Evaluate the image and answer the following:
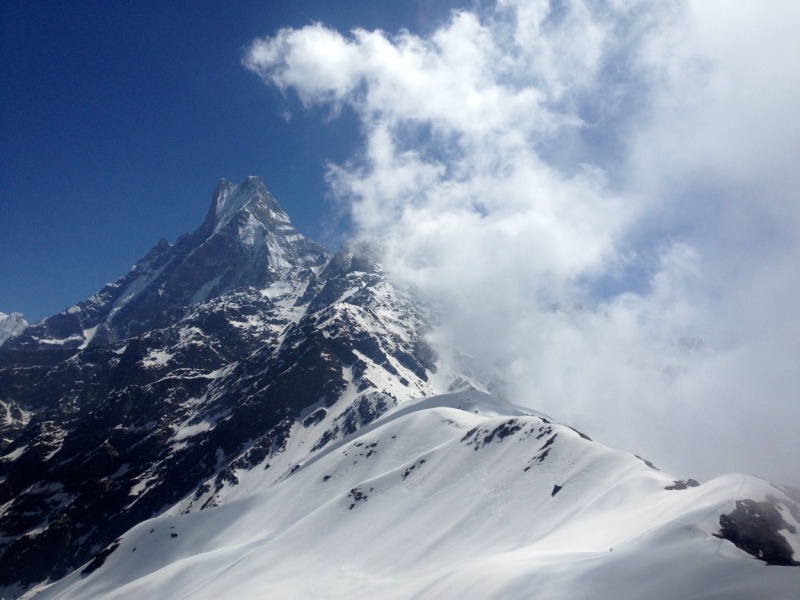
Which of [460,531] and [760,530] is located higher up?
[460,531]

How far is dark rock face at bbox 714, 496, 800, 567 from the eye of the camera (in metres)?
44.3

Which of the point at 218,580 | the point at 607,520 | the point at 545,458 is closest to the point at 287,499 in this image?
the point at 218,580

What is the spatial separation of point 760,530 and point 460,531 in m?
56.1

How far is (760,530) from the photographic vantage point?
155 feet

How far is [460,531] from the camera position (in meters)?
95.0

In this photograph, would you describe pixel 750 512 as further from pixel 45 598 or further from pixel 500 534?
pixel 45 598

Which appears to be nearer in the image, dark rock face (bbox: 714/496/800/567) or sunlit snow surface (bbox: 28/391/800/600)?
dark rock face (bbox: 714/496/800/567)

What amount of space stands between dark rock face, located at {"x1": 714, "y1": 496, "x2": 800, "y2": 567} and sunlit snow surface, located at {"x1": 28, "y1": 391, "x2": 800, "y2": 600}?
89 centimetres

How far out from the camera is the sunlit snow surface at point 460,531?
48250 mm

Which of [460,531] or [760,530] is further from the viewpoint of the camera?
[460,531]

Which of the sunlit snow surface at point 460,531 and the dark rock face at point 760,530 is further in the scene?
the sunlit snow surface at point 460,531

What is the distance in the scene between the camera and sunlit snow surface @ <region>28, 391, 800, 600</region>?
1900 inches

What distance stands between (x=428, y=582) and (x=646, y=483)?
3536 cm

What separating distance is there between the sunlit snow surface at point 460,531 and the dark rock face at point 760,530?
89cm
